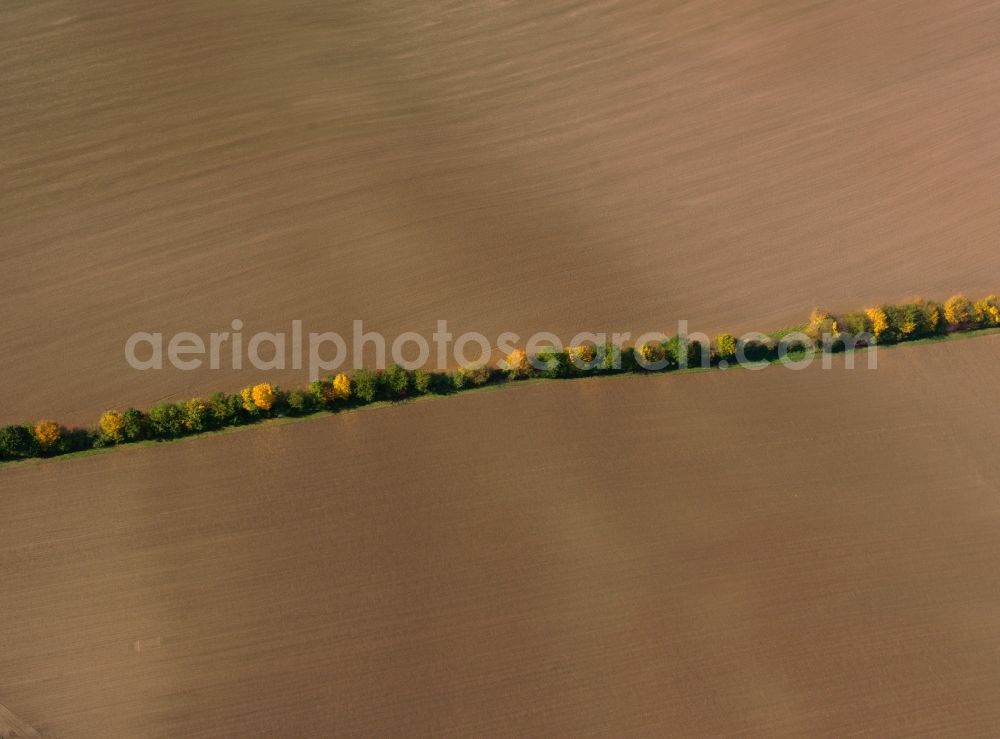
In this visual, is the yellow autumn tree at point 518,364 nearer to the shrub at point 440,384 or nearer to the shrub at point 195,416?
the shrub at point 440,384

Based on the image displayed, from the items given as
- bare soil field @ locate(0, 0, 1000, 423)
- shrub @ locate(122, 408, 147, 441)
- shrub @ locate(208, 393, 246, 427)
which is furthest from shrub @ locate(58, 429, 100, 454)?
shrub @ locate(208, 393, 246, 427)

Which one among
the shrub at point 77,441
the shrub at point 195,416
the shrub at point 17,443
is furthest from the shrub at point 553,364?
the shrub at point 17,443

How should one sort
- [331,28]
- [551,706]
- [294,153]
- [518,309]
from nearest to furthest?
1. [551,706]
2. [518,309]
3. [294,153]
4. [331,28]

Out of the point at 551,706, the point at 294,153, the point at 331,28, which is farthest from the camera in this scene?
the point at 331,28

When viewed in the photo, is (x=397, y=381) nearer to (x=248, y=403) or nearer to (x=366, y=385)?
(x=366, y=385)

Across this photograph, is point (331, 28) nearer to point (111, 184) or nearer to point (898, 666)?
point (111, 184)

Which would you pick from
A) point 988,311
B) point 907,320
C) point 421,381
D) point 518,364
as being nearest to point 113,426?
point 421,381

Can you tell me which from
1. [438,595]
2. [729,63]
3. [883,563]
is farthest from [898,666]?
[729,63]

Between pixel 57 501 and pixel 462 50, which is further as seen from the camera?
pixel 462 50
